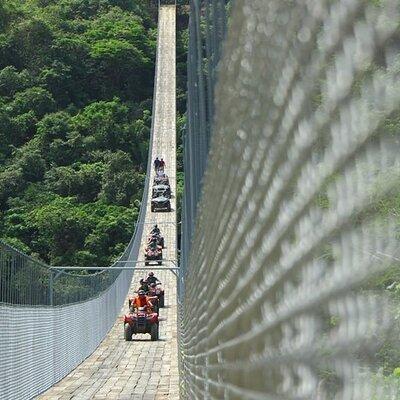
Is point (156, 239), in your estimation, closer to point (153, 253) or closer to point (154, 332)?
point (153, 253)

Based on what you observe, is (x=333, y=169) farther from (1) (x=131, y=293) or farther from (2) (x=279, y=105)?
(1) (x=131, y=293)

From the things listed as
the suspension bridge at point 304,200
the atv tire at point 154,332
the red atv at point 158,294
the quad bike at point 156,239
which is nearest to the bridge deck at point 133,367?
the atv tire at point 154,332

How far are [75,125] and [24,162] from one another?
19.1 feet

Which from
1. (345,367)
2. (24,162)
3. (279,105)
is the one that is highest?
(24,162)

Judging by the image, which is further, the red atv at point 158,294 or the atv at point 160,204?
the atv at point 160,204

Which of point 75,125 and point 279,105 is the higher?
point 75,125

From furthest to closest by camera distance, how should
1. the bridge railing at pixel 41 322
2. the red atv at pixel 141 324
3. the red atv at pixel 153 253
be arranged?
the red atv at pixel 153 253 < the red atv at pixel 141 324 < the bridge railing at pixel 41 322

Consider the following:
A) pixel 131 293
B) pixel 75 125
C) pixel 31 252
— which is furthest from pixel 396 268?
pixel 75 125

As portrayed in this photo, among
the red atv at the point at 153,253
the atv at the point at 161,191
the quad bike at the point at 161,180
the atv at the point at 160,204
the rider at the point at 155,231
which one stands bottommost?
the red atv at the point at 153,253

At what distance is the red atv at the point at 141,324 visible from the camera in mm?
25531

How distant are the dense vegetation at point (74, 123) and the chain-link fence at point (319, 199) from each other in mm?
50685

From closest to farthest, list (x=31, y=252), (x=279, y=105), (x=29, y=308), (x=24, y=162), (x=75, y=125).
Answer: (x=279, y=105)
(x=29, y=308)
(x=31, y=252)
(x=24, y=162)
(x=75, y=125)

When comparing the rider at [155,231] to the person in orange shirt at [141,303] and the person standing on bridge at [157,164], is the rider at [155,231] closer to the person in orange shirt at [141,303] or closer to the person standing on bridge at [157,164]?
the person standing on bridge at [157,164]

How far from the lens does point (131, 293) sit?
127 feet
